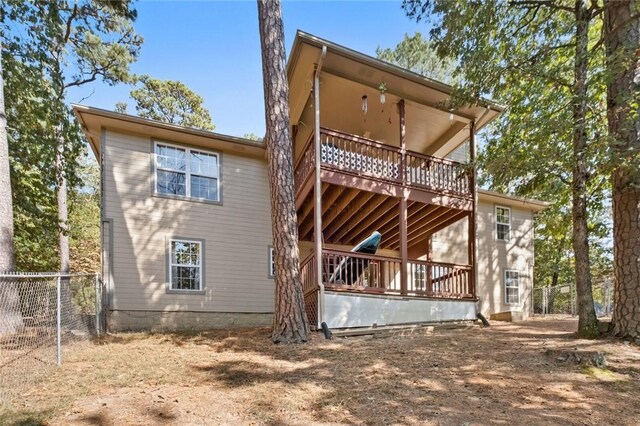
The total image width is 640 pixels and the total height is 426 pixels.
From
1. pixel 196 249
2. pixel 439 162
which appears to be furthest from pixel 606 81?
pixel 196 249

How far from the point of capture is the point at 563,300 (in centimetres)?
1991

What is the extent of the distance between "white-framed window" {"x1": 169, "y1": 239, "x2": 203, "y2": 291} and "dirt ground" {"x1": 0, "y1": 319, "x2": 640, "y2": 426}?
3.15 m

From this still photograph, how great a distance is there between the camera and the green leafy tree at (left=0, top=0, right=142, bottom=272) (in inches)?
376

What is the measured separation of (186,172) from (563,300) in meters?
20.2

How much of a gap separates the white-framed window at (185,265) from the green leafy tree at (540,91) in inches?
285

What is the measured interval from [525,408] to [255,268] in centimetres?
757

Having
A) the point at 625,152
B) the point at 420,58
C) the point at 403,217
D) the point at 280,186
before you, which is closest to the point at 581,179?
the point at 625,152

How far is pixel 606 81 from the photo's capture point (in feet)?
18.7

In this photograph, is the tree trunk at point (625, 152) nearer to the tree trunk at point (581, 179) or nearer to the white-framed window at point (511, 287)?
the tree trunk at point (581, 179)

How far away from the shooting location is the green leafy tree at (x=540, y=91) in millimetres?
6488

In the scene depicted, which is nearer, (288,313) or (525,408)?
(525,408)

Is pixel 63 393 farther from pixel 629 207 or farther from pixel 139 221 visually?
pixel 629 207

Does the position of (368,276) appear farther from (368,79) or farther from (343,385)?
(343,385)

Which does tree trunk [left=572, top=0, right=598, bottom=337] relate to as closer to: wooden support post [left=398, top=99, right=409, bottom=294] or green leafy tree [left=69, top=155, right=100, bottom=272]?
wooden support post [left=398, top=99, right=409, bottom=294]
